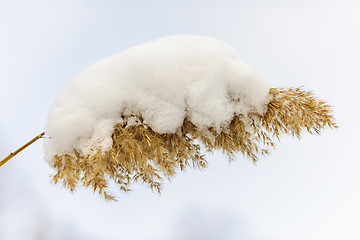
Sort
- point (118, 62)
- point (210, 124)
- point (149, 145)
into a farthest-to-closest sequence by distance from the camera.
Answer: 1. point (118, 62)
2. point (210, 124)
3. point (149, 145)

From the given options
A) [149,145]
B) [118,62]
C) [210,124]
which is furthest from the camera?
[118,62]

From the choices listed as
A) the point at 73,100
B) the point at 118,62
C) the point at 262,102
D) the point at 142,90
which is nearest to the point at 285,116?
the point at 262,102

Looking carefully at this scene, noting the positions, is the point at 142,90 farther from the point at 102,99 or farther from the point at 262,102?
the point at 262,102
